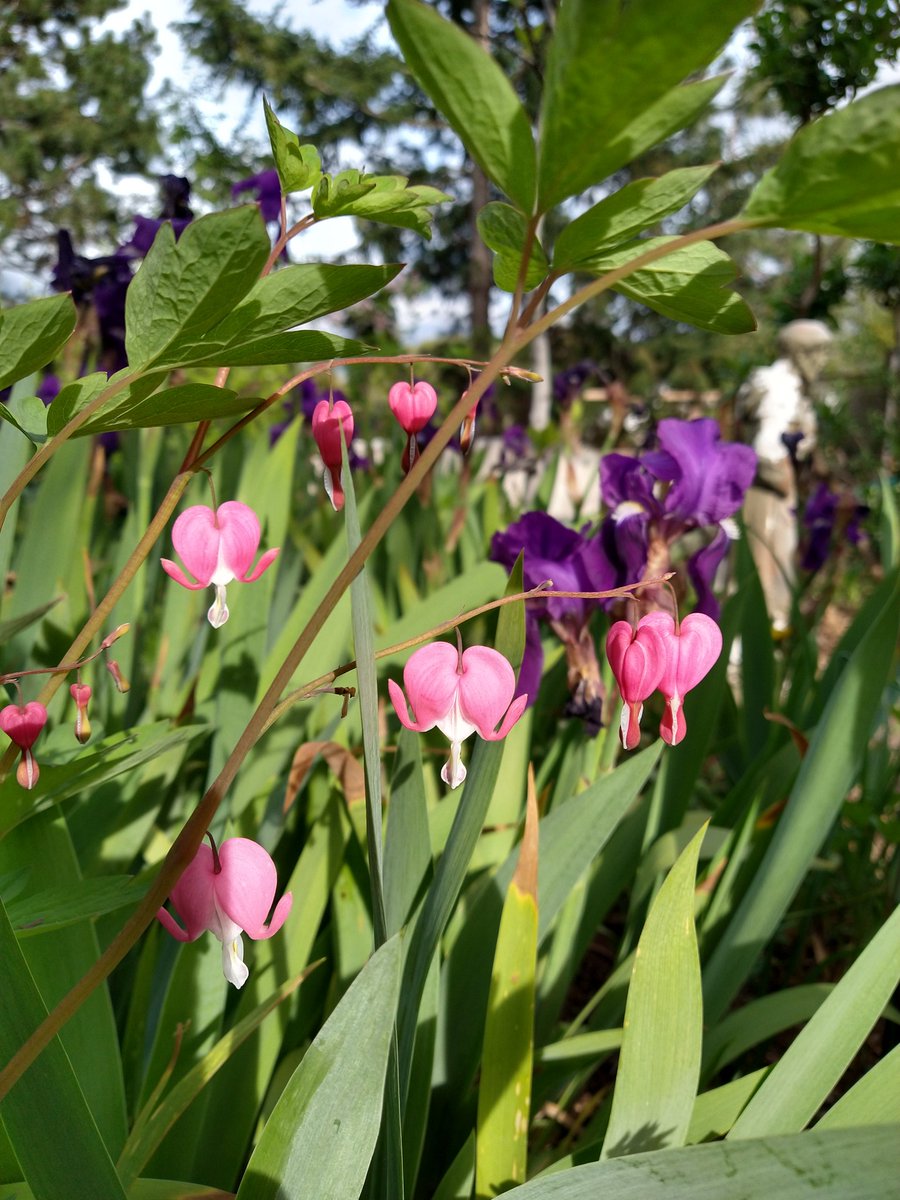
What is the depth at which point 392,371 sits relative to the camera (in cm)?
427

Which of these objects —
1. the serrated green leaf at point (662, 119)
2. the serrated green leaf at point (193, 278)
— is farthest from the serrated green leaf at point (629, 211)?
the serrated green leaf at point (193, 278)

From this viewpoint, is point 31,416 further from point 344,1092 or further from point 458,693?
point 344,1092

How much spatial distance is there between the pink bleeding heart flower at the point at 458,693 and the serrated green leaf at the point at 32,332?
0.72 ft

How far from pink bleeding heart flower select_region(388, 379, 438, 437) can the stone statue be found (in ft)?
10.9

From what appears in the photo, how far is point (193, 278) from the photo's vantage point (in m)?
0.36

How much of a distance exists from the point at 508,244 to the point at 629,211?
7 cm

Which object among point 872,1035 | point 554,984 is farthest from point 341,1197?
point 872,1035

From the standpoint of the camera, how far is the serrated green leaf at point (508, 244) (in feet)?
1.37

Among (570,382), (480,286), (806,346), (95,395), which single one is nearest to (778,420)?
(806,346)

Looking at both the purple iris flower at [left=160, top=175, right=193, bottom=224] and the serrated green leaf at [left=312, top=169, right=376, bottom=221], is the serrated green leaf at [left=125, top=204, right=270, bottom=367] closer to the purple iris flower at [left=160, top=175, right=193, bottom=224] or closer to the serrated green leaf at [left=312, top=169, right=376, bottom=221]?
the serrated green leaf at [left=312, top=169, right=376, bottom=221]

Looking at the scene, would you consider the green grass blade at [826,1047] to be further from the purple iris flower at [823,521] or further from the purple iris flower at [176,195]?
the purple iris flower at [823,521]

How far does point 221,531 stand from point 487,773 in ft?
0.74

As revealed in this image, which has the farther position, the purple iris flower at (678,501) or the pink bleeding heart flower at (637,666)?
the purple iris flower at (678,501)

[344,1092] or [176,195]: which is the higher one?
[176,195]
